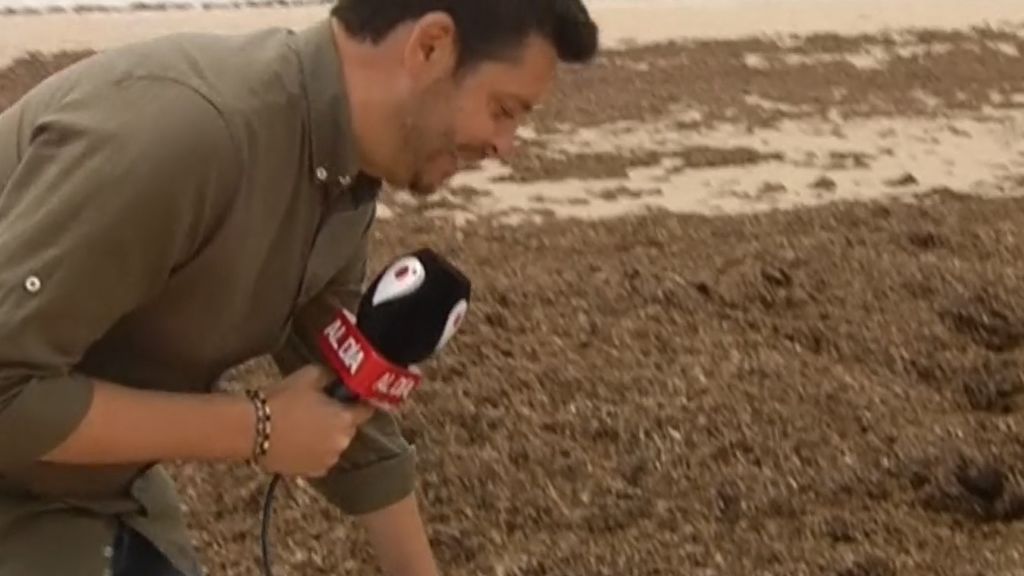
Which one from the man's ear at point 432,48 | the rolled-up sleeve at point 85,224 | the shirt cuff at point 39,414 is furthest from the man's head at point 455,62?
the shirt cuff at point 39,414

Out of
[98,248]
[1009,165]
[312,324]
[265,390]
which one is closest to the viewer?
[98,248]

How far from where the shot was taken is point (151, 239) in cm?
87

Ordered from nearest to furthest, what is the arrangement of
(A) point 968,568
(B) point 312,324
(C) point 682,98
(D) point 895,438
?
(B) point 312,324 < (A) point 968,568 < (D) point 895,438 < (C) point 682,98

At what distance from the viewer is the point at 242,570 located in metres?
1.32

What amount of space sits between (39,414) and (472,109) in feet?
0.96

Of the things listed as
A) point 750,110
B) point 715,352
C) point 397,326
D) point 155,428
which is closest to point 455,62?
point 397,326

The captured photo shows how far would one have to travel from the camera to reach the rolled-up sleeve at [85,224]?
0.84 metres

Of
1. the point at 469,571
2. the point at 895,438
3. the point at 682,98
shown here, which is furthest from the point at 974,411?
the point at 682,98

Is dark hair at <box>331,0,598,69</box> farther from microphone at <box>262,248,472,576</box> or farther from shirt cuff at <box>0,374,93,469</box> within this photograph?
shirt cuff at <box>0,374,93,469</box>

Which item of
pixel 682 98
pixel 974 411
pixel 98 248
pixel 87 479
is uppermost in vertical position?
pixel 98 248

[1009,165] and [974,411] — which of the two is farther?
[1009,165]

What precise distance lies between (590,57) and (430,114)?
4.1 inches

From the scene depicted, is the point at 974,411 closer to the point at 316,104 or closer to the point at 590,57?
the point at 590,57

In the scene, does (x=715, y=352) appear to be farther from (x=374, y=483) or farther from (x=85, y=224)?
(x=85, y=224)
